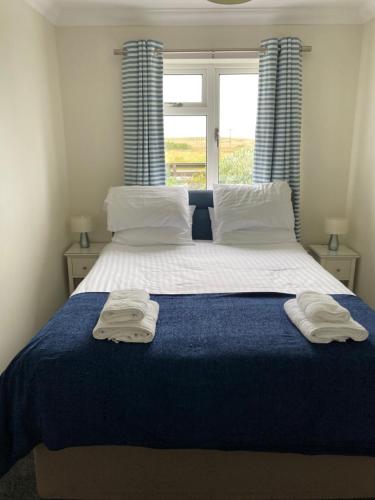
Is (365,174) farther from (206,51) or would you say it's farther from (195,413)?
(195,413)

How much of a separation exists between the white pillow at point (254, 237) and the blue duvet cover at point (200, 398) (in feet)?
4.77

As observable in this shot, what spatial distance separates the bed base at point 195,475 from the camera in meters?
1.49

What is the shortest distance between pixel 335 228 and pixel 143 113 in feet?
5.77

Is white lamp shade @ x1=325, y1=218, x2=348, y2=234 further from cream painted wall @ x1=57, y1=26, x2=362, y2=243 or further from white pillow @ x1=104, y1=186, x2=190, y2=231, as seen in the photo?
white pillow @ x1=104, y1=186, x2=190, y2=231

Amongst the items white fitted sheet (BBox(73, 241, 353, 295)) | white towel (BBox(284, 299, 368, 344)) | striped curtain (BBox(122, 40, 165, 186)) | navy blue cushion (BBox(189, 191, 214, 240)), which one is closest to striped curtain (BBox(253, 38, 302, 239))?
navy blue cushion (BBox(189, 191, 214, 240))

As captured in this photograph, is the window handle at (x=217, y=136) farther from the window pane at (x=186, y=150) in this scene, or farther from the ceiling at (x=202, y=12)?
the ceiling at (x=202, y=12)

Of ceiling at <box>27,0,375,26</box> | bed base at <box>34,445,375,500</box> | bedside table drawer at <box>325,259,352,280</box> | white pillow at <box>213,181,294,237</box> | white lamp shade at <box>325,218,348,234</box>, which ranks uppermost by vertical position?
ceiling at <box>27,0,375,26</box>

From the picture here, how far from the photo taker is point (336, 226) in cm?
306

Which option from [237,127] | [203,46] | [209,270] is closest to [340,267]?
[209,270]

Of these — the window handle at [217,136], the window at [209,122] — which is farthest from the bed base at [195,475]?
the window handle at [217,136]

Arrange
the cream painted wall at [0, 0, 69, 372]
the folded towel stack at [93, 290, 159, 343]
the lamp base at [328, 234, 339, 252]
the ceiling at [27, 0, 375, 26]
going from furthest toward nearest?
the lamp base at [328, 234, 339, 252], the ceiling at [27, 0, 375, 26], the cream painted wall at [0, 0, 69, 372], the folded towel stack at [93, 290, 159, 343]

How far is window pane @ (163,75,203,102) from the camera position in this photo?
3.20 m

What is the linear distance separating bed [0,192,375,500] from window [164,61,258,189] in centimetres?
197

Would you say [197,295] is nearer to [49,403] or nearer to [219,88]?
[49,403]
